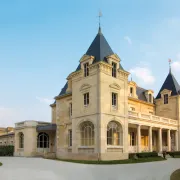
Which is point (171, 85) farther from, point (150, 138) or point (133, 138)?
point (150, 138)

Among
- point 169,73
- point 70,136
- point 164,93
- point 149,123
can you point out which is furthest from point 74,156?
point 169,73

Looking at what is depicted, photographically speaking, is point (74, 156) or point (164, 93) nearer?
point (74, 156)

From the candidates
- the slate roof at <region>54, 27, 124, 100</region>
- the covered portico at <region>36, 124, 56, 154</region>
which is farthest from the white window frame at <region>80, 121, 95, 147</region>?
the covered portico at <region>36, 124, 56, 154</region>

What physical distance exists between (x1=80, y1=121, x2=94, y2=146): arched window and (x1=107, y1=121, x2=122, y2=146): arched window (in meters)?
1.83

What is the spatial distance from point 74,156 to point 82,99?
21.2 feet

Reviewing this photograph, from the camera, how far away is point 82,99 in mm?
28562

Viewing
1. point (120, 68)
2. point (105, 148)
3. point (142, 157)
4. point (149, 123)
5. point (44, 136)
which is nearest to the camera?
point (105, 148)

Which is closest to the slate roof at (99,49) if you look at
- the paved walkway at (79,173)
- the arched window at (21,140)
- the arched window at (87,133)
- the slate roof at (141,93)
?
the arched window at (87,133)

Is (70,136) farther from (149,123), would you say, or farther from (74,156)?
(149,123)

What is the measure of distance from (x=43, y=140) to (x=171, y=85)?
2255cm

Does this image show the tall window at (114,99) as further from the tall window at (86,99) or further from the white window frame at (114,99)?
the tall window at (86,99)

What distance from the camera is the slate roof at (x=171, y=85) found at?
4068 cm

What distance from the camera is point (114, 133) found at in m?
27.8

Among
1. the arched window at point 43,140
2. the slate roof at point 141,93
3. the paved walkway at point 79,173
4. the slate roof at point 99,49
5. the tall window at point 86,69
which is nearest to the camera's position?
the paved walkway at point 79,173
